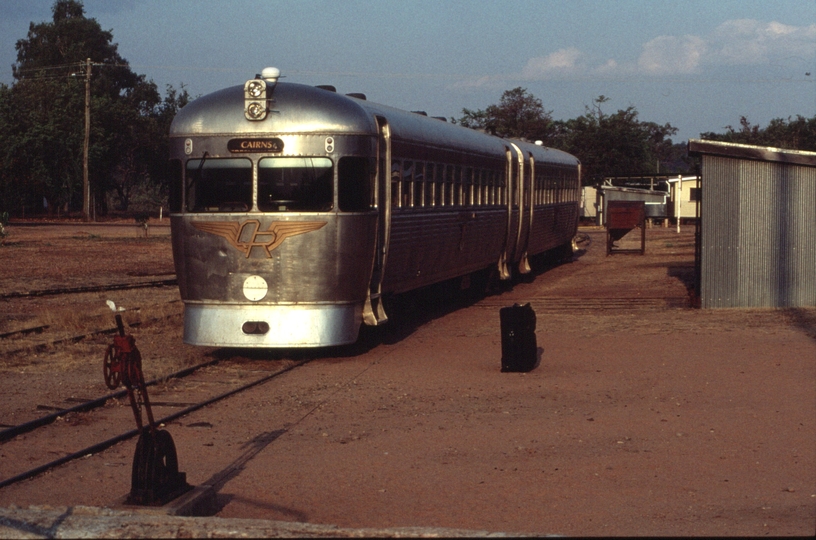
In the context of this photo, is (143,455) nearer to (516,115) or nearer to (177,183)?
(177,183)

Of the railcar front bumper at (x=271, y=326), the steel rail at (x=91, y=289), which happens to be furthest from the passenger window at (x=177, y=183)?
the steel rail at (x=91, y=289)

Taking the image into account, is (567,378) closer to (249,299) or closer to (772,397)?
(772,397)

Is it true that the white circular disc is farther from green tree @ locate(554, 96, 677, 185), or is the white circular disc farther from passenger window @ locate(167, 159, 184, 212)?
green tree @ locate(554, 96, 677, 185)

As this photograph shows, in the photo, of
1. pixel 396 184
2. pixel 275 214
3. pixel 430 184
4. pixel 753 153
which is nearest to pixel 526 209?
pixel 753 153

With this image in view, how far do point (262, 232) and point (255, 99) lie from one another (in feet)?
5.00

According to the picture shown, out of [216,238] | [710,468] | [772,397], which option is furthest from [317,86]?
[710,468]

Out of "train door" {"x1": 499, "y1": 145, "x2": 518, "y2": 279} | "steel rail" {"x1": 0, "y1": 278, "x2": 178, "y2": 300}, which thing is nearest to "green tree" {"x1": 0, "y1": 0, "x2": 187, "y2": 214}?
"steel rail" {"x1": 0, "y1": 278, "x2": 178, "y2": 300}

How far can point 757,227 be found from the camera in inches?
703

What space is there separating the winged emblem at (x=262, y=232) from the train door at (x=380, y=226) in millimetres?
1150

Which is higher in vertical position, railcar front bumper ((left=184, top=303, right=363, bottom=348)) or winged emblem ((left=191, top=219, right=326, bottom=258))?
winged emblem ((left=191, top=219, right=326, bottom=258))

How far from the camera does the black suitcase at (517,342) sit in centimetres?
1214

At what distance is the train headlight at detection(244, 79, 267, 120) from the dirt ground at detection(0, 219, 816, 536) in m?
2.93

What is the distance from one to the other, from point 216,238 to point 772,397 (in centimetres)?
630

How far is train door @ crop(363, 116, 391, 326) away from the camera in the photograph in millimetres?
13453
